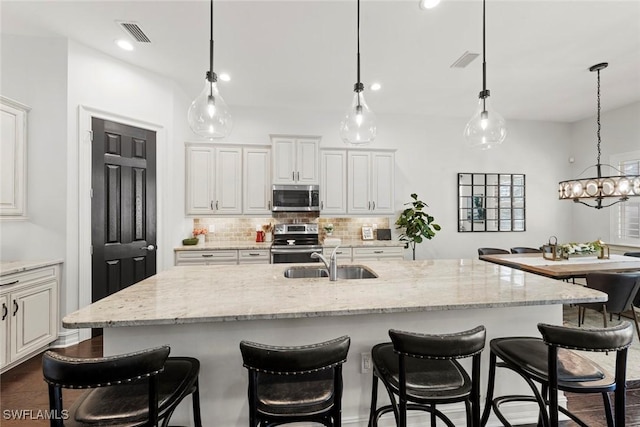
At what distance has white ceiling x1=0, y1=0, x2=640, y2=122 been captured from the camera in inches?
101

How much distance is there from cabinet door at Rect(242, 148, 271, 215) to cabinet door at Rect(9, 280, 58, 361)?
8.00 ft

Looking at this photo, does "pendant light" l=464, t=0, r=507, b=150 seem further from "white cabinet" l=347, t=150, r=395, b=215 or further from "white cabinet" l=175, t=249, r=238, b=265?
"white cabinet" l=175, t=249, r=238, b=265

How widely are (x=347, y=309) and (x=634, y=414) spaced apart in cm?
238

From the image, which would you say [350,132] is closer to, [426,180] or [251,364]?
[251,364]

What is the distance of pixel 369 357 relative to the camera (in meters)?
1.86

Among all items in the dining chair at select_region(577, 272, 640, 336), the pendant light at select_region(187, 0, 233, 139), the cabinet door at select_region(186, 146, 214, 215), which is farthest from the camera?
the cabinet door at select_region(186, 146, 214, 215)

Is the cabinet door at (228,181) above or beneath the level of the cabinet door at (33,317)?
above

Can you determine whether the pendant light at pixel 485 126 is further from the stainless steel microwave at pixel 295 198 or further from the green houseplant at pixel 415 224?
the stainless steel microwave at pixel 295 198

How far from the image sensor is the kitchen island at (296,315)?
1504 mm

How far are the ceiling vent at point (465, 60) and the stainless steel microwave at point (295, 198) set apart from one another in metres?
2.46

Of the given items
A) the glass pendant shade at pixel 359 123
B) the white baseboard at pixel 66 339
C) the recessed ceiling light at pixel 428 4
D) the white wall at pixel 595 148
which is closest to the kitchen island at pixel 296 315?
the glass pendant shade at pixel 359 123

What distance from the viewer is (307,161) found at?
4605mm

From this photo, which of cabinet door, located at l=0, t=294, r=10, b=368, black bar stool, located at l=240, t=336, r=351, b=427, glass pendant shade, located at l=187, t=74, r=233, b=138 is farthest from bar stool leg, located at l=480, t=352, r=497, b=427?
cabinet door, located at l=0, t=294, r=10, b=368
